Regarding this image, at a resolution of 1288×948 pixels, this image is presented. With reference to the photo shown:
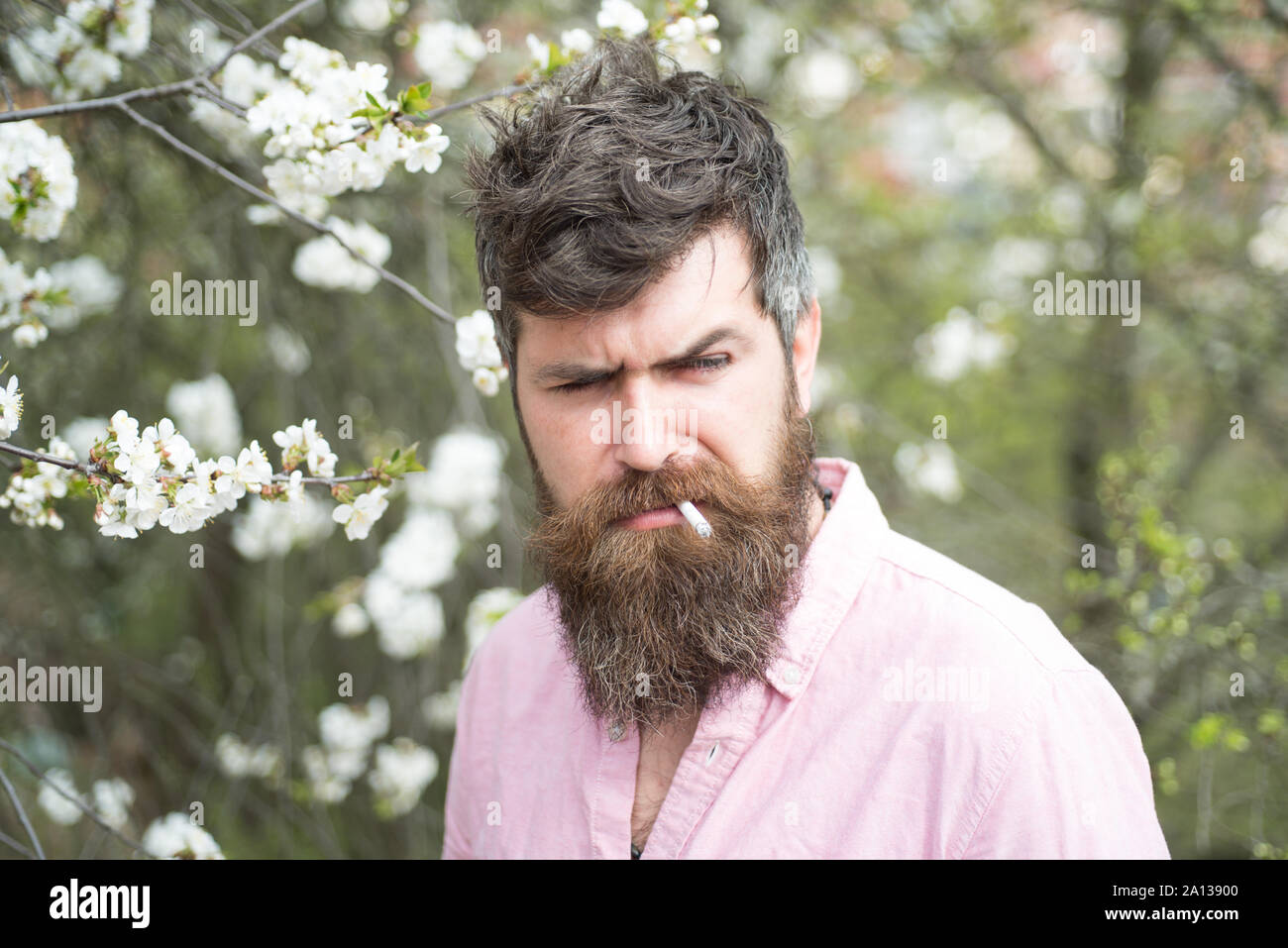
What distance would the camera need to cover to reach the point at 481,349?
1.75m

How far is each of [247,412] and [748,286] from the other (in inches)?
111

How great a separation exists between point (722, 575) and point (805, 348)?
455 millimetres

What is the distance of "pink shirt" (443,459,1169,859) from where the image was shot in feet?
4.33

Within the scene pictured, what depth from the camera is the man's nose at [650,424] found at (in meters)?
1.49

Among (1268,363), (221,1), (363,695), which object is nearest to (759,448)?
(221,1)

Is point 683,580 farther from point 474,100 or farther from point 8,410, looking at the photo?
point 8,410

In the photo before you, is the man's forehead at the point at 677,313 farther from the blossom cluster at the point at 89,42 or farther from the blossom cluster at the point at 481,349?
the blossom cluster at the point at 89,42

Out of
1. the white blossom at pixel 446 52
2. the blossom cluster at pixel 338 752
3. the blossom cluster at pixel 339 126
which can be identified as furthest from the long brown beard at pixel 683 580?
the blossom cluster at pixel 338 752

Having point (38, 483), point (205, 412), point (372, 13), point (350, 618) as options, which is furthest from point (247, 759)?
point (372, 13)

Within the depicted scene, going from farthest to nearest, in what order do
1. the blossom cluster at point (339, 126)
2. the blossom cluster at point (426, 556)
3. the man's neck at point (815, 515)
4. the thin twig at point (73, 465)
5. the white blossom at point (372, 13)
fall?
the blossom cluster at point (426, 556) → the white blossom at point (372, 13) → the man's neck at point (815, 515) → the blossom cluster at point (339, 126) → the thin twig at point (73, 465)

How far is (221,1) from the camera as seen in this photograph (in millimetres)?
2041

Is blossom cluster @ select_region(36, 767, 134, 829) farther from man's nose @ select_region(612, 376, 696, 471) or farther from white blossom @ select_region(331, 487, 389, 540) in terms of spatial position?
man's nose @ select_region(612, 376, 696, 471)

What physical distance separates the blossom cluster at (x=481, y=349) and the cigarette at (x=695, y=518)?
467 mm
